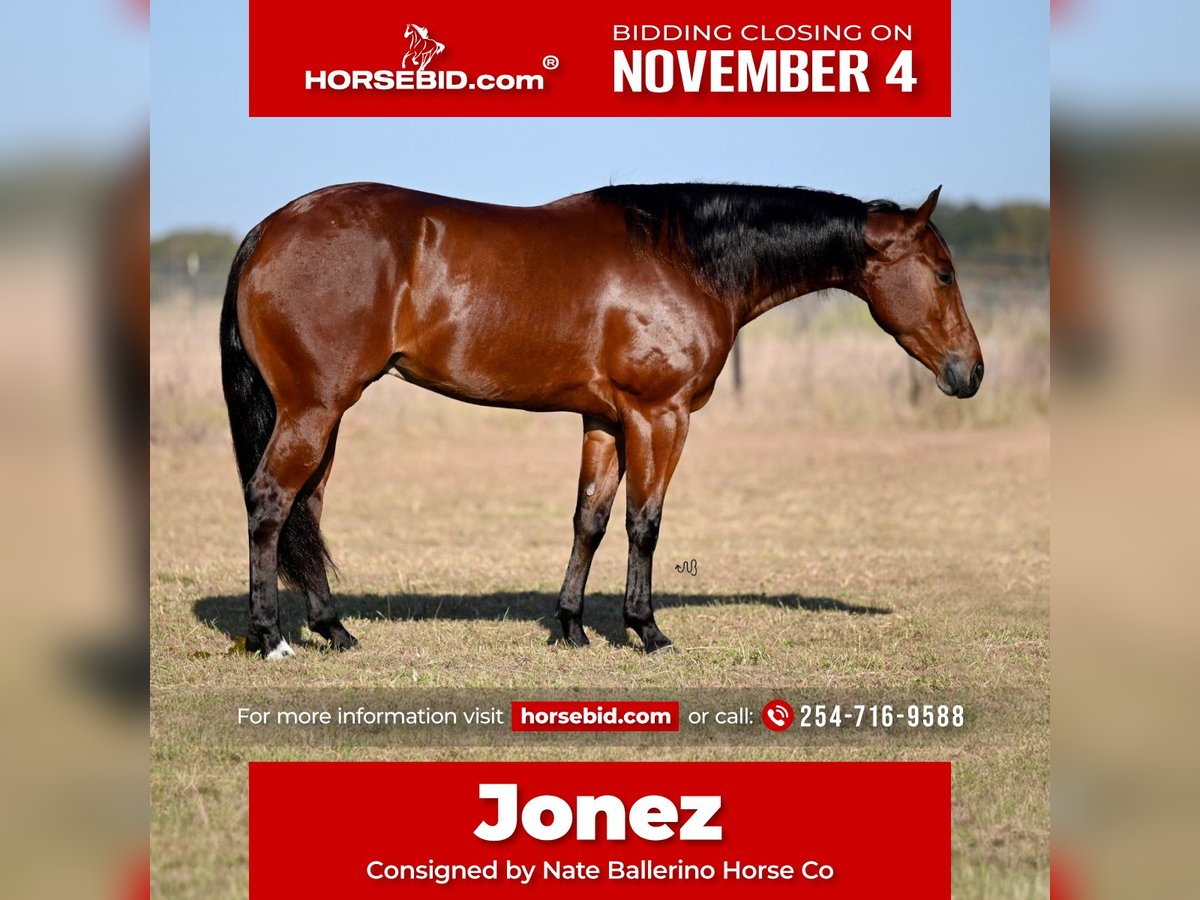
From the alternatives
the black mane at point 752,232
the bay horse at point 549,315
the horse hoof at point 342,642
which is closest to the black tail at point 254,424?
the bay horse at point 549,315

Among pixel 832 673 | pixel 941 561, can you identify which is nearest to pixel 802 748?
pixel 832 673

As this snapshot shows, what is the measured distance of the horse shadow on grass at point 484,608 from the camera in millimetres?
7984

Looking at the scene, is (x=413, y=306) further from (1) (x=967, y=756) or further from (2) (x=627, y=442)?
(1) (x=967, y=756)

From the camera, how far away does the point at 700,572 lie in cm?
1049

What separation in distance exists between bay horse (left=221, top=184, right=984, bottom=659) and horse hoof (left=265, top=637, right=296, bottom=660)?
0.02m

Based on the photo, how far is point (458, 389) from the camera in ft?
22.7

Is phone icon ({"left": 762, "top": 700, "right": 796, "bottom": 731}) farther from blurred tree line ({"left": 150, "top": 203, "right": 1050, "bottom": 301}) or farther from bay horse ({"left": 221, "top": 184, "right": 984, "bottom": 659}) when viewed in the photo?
blurred tree line ({"left": 150, "top": 203, "right": 1050, "bottom": 301})

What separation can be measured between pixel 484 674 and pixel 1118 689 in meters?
3.85

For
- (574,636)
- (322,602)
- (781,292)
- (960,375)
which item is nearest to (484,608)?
(574,636)

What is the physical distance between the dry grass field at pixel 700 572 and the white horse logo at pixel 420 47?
3.11 m

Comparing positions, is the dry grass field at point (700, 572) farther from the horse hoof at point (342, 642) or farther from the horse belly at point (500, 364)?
the horse belly at point (500, 364)

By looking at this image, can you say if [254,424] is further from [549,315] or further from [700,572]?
[700,572]

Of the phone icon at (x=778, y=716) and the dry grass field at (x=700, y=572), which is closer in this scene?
the dry grass field at (x=700, y=572)

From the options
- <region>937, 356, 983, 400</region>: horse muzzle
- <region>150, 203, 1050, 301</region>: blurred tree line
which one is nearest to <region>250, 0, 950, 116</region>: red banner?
<region>937, 356, 983, 400</region>: horse muzzle
